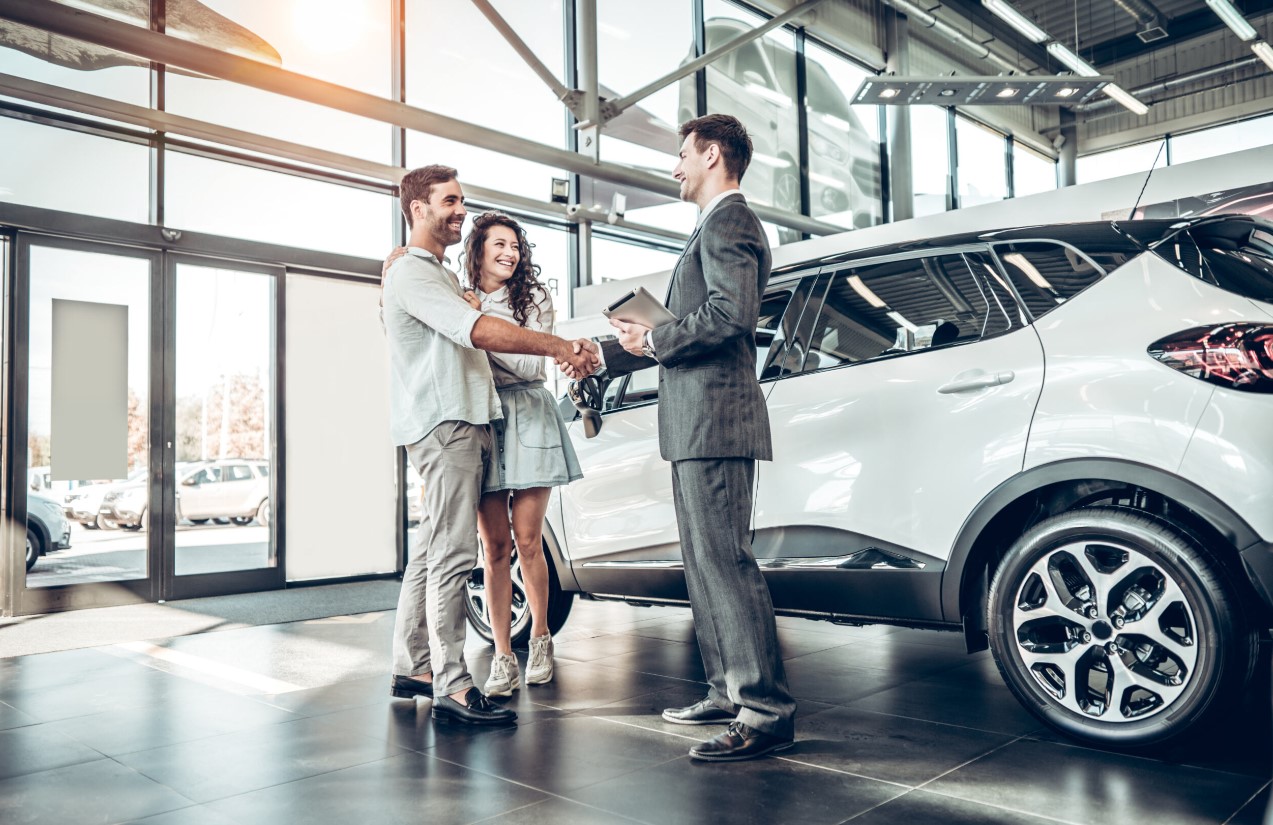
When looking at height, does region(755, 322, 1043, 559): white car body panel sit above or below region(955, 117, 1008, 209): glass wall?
below

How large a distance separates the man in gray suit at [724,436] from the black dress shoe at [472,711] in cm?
67

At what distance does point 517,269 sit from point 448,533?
0.95m

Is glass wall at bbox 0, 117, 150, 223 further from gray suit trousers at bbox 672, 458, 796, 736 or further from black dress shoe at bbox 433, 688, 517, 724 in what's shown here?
gray suit trousers at bbox 672, 458, 796, 736

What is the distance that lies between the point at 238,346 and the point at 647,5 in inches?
225

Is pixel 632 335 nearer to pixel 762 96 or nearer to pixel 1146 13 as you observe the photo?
pixel 762 96

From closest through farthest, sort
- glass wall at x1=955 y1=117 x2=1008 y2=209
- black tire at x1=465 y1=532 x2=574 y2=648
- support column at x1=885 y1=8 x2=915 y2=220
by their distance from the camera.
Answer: black tire at x1=465 y1=532 x2=574 y2=648 < support column at x1=885 y1=8 x2=915 y2=220 < glass wall at x1=955 y1=117 x2=1008 y2=209

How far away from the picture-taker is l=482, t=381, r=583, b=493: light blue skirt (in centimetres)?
306

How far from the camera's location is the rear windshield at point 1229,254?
218 centimetres

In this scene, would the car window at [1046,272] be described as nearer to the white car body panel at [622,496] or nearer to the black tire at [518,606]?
the white car body panel at [622,496]

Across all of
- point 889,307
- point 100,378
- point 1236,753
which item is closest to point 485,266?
point 889,307

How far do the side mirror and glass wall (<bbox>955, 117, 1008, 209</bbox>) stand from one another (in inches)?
441

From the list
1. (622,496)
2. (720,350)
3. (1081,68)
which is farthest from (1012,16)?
(720,350)

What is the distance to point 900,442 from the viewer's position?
2.58 metres

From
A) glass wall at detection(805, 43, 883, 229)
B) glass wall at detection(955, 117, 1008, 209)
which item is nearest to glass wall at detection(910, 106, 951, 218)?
glass wall at detection(955, 117, 1008, 209)
